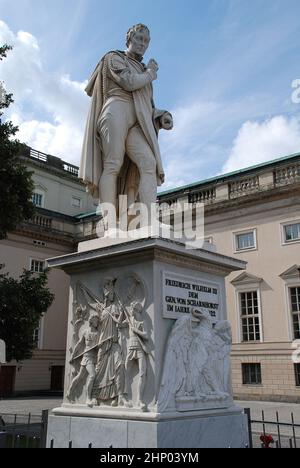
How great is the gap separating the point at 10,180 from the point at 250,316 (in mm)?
17265

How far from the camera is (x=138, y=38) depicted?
7.15 metres

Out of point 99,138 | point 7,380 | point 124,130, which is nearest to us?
point 124,130

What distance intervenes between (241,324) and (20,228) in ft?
50.2

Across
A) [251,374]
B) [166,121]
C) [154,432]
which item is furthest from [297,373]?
[154,432]

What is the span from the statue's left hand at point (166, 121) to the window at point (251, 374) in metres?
21.8

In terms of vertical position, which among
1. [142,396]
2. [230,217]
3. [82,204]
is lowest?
[142,396]

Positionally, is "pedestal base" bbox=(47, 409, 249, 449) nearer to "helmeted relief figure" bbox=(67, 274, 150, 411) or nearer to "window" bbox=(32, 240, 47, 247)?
"helmeted relief figure" bbox=(67, 274, 150, 411)

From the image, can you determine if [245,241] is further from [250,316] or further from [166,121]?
[166,121]

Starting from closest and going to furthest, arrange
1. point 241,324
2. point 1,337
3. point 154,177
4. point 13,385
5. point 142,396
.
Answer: point 142,396 < point 154,177 < point 1,337 < point 241,324 < point 13,385

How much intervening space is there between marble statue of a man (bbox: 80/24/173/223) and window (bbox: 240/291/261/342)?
71.2 feet

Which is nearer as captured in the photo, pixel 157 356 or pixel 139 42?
pixel 157 356

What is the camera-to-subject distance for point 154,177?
675 cm

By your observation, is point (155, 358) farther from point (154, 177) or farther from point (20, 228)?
point (20, 228)
